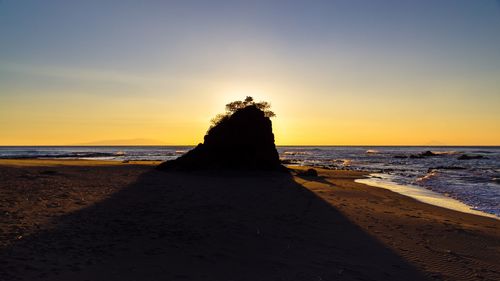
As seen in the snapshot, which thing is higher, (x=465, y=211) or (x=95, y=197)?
(x=95, y=197)

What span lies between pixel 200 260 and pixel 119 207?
674 centimetres

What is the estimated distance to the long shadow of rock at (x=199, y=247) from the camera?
7.69 m

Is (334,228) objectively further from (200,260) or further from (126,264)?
(126,264)

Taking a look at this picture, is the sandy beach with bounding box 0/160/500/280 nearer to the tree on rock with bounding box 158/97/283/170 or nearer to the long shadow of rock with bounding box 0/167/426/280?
the long shadow of rock with bounding box 0/167/426/280

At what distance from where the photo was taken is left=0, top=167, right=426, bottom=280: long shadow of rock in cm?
769

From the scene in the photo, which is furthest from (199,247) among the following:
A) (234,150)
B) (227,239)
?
(234,150)

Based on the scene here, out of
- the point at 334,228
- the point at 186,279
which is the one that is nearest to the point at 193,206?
the point at 334,228

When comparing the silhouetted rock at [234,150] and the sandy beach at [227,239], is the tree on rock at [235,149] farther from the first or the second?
the sandy beach at [227,239]

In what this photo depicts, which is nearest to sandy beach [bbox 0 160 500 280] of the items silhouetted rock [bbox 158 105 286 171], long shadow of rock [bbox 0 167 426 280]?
long shadow of rock [bbox 0 167 426 280]

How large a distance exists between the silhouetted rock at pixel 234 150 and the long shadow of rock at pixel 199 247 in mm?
19276

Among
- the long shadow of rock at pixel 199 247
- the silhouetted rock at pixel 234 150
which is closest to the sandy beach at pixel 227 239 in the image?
the long shadow of rock at pixel 199 247

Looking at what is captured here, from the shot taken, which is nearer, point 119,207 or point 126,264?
point 126,264

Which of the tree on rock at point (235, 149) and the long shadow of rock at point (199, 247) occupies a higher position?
the tree on rock at point (235, 149)

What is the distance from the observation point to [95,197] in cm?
1612
